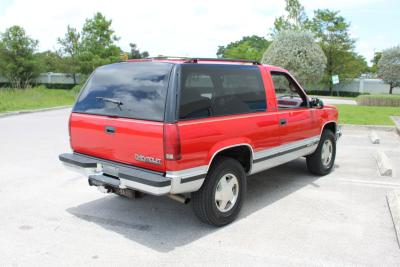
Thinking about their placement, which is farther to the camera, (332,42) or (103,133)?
(332,42)

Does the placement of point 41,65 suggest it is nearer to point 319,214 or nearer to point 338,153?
point 338,153

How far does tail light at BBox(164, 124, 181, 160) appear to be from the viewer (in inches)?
149

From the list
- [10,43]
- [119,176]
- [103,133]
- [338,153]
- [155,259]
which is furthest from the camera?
[10,43]

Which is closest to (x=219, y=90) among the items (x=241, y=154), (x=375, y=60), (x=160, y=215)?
(x=241, y=154)

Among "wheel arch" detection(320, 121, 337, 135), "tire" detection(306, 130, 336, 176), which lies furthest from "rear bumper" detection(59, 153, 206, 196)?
"wheel arch" detection(320, 121, 337, 135)

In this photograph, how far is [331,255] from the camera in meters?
3.85

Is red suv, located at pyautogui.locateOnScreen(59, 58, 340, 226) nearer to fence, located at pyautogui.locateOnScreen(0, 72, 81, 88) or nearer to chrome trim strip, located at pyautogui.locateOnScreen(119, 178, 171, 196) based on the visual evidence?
chrome trim strip, located at pyautogui.locateOnScreen(119, 178, 171, 196)

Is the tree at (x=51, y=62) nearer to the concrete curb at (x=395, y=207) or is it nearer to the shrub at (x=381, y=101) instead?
the shrub at (x=381, y=101)

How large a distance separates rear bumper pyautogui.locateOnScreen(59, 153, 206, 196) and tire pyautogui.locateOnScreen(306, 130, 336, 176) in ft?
10.4

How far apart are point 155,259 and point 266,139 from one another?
7.17 ft

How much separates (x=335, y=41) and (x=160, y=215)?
3930 cm

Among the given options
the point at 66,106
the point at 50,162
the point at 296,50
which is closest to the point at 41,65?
the point at 66,106

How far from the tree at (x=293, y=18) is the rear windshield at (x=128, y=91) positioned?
36.1 meters

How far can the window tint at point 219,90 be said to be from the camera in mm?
4109
